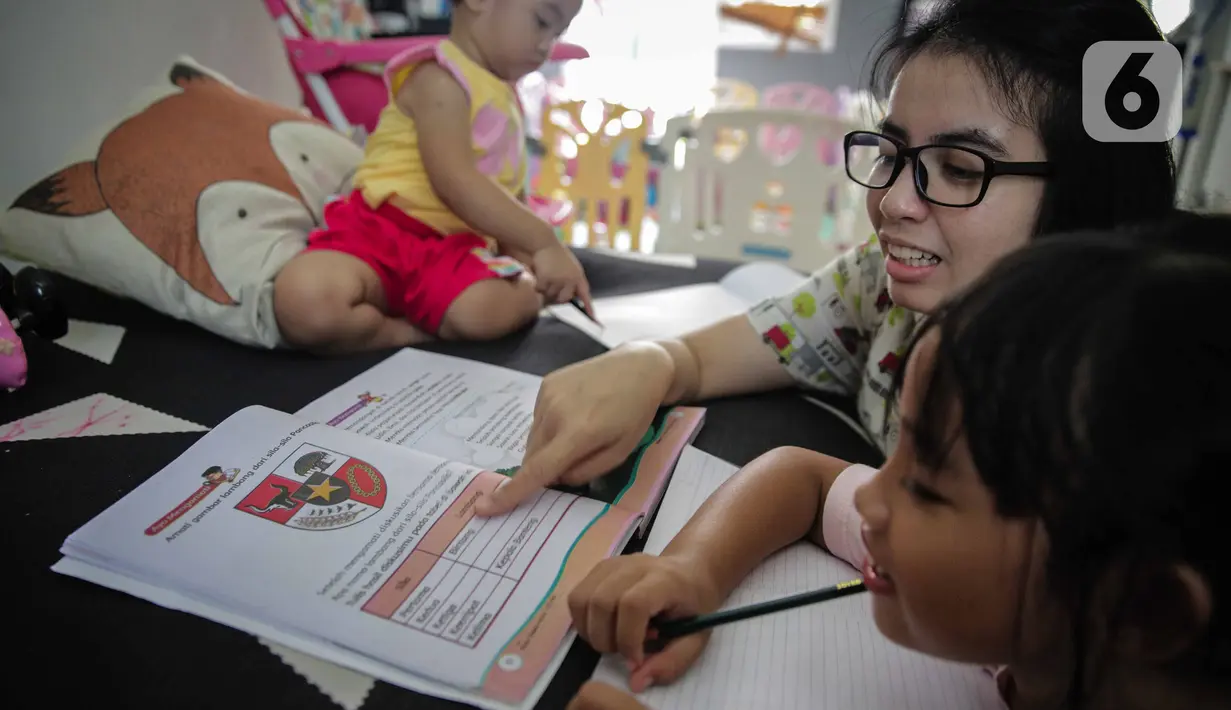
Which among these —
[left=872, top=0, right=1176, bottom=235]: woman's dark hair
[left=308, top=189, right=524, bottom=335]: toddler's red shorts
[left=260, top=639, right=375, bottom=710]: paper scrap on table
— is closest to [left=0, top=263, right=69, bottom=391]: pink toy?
[left=308, top=189, right=524, bottom=335]: toddler's red shorts

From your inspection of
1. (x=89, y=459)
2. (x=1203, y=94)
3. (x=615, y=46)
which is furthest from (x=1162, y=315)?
(x=615, y=46)

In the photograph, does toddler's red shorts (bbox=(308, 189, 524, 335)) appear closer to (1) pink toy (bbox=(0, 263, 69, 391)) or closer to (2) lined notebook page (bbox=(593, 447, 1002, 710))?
(1) pink toy (bbox=(0, 263, 69, 391))

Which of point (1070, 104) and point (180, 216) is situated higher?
point (1070, 104)

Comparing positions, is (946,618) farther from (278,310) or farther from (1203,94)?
(1203,94)

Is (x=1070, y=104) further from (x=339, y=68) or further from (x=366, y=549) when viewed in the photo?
(x=339, y=68)

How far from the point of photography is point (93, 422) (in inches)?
25.7

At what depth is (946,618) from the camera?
331 mm

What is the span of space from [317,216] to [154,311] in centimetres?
27

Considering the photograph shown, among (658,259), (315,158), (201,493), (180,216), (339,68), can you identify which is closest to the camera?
(201,493)

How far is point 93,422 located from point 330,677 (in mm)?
416

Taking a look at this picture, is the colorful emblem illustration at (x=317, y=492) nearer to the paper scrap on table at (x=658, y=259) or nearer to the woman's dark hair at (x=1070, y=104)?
the woman's dark hair at (x=1070, y=104)

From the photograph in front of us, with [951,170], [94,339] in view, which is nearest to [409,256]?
[94,339]

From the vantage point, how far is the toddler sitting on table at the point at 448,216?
0.97 meters

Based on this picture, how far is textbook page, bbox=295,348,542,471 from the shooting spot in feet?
2.12
